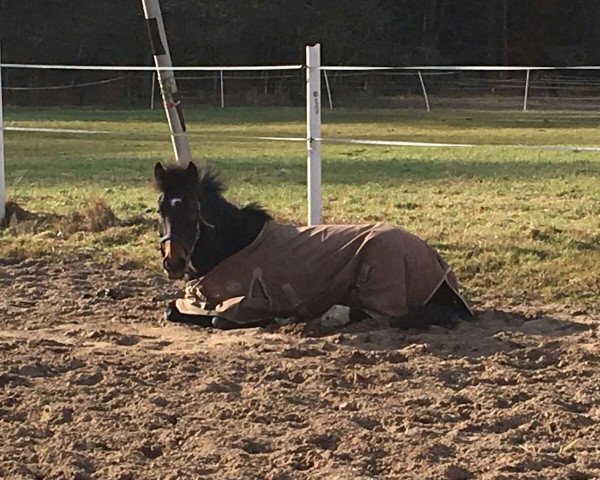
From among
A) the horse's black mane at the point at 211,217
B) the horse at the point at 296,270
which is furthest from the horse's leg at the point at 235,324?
the horse's black mane at the point at 211,217

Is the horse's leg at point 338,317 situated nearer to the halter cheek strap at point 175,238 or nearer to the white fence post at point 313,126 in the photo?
the halter cheek strap at point 175,238

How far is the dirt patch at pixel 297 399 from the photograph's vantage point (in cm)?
377

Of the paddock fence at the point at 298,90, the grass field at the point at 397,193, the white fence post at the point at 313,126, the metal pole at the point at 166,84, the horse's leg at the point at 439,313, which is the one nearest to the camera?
the horse's leg at the point at 439,313

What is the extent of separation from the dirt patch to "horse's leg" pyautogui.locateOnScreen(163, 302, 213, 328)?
0.08 metres

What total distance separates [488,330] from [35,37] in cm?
3487

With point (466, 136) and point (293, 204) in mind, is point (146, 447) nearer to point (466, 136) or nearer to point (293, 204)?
point (293, 204)

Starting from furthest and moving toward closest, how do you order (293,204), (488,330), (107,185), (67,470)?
1. (107,185)
2. (293,204)
3. (488,330)
4. (67,470)

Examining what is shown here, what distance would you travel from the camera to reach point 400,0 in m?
47.8

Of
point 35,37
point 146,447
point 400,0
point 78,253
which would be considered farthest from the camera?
point 400,0

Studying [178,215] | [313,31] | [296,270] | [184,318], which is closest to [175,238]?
[178,215]

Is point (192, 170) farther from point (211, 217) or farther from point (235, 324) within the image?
point (235, 324)

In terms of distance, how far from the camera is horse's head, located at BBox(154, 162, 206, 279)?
5.86 meters

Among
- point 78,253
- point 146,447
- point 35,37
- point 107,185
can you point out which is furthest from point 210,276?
point 35,37

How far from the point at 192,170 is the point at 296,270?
0.79 meters
